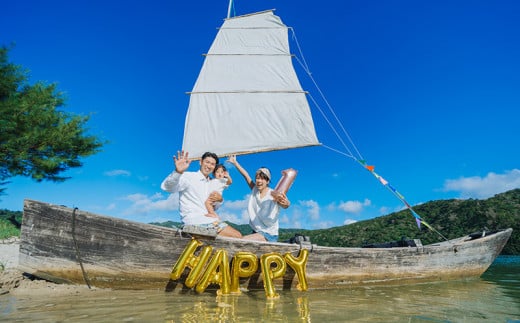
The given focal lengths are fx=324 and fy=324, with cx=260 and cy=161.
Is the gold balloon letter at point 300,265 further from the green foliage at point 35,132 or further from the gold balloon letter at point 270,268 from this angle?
the green foliage at point 35,132

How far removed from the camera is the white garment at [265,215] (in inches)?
219

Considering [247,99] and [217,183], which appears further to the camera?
[247,99]

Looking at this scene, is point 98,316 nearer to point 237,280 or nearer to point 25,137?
point 237,280

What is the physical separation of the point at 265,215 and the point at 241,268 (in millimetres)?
1347

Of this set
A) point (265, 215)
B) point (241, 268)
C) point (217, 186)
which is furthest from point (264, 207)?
point (241, 268)

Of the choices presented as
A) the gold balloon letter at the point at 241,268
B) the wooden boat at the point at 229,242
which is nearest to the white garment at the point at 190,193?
the wooden boat at the point at 229,242

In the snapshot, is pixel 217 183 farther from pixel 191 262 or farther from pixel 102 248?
pixel 102 248

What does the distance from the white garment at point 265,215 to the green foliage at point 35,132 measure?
35.2 ft

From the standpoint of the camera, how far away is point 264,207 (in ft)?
18.4


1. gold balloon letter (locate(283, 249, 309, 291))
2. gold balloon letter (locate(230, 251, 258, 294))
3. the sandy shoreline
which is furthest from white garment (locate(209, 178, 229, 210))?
the sandy shoreline

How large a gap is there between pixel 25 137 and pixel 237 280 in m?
11.7

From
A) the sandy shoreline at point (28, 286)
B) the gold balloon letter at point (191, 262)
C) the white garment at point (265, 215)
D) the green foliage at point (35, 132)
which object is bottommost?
the sandy shoreline at point (28, 286)

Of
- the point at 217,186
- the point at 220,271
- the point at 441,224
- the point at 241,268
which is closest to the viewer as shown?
the point at 220,271

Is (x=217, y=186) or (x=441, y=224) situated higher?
(x=441, y=224)
